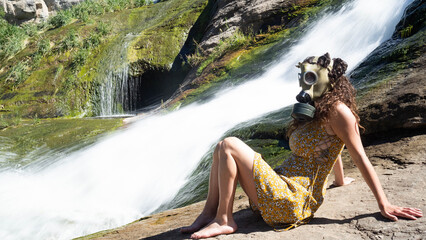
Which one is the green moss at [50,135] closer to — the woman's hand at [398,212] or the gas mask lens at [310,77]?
the gas mask lens at [310,77]

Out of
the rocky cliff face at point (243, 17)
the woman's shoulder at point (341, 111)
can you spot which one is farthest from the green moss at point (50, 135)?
the woman's shoulder at point (341, 111)

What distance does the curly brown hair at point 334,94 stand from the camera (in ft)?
9.75

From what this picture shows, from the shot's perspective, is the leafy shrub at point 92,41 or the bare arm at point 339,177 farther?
the leafy shrub at point 92,41

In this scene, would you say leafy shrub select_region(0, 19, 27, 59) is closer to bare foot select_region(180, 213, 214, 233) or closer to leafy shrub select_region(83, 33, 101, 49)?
leafy shrub select_region(83, 33, 101, 49)

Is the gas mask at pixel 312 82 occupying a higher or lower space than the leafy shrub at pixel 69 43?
lower

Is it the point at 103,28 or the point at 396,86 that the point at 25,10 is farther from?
the point at 396,86

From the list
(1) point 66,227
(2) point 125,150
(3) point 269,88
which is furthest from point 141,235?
(3) point 269,88

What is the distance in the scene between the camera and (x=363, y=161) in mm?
2822

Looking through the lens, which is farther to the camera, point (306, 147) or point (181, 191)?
point (181, 191)

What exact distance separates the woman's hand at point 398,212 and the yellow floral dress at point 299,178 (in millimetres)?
597

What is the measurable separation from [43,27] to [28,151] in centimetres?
1431

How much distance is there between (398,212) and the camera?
2.64 meters

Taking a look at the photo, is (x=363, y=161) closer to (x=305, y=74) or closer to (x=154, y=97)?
(x=305, y=74)

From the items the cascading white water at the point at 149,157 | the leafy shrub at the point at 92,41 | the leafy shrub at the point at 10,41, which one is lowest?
the cascading white water at the point at 149,157
